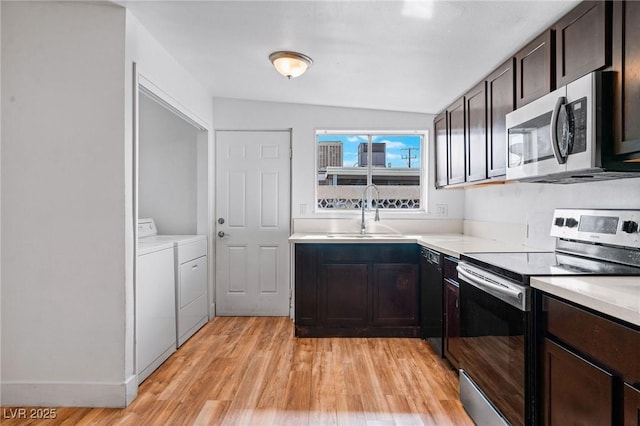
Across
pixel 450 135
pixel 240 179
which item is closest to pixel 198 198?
pixel 240 179

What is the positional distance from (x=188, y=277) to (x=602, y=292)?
2979mm

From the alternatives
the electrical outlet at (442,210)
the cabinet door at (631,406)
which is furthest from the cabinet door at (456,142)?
the cabinet door at (631,406)

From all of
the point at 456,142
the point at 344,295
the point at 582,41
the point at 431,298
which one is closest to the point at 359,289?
the point at 344,295

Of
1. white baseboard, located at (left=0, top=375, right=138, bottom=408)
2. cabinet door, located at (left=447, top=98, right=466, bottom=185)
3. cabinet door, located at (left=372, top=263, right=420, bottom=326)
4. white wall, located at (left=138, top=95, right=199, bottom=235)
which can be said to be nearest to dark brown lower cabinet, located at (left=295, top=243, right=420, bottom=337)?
cabinet door, located at (left=372, top=263, right=420, bottom=326)

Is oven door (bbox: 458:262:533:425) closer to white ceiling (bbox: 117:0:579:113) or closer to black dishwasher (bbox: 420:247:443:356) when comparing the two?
black dishwasher (bbox: 420:247:443:356)

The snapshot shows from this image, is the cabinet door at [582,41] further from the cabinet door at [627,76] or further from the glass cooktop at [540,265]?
the glass cooktop at [540,265]

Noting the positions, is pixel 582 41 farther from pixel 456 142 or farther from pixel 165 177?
pixel 165 177

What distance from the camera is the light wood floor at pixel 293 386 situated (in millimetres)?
2049

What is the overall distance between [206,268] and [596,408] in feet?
11.0

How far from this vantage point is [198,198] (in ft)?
12.4

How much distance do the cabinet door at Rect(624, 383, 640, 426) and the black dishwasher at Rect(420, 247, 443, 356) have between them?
1.74 metres

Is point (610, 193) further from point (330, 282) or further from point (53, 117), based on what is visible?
point (53, 117)

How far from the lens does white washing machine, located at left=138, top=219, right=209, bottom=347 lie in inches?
123

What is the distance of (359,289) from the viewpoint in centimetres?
334
